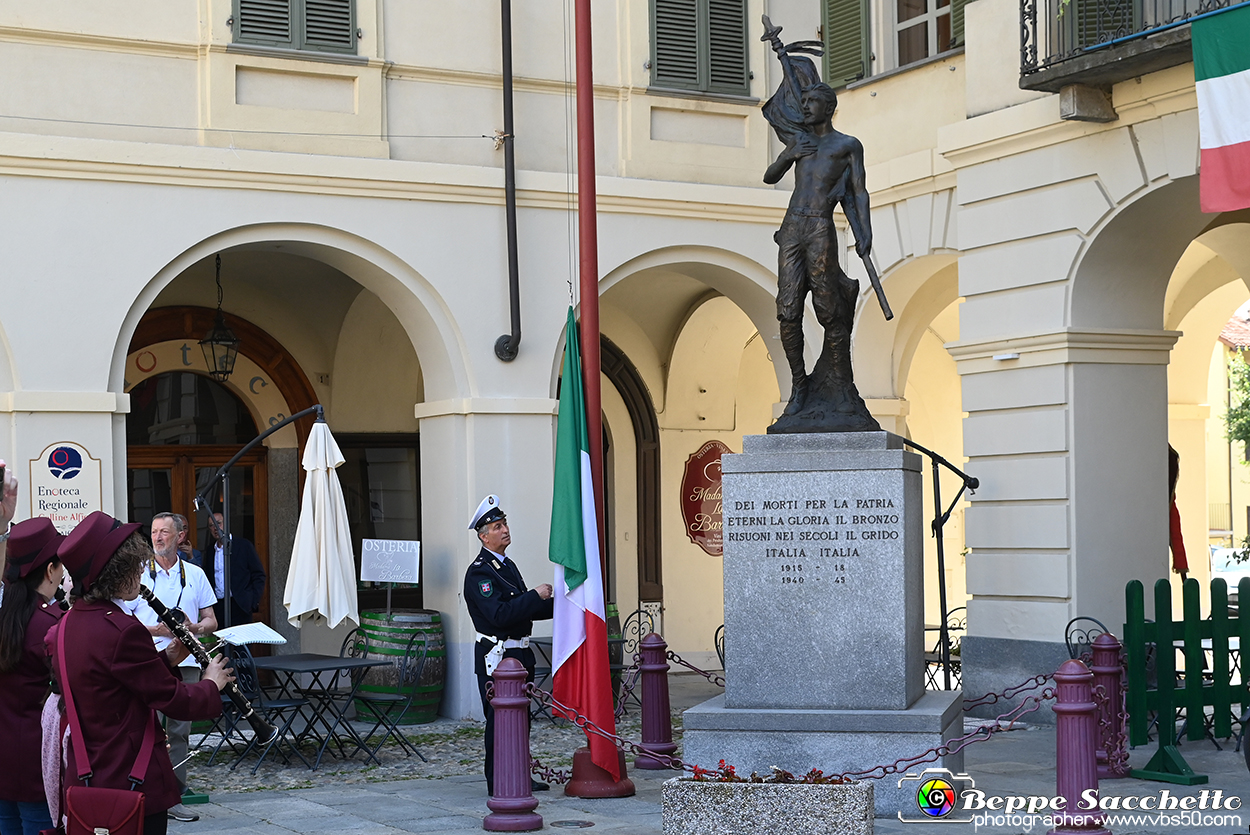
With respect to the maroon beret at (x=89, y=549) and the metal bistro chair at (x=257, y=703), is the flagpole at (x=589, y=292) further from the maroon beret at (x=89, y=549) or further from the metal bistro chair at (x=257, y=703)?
the maroon beret at (x=89, y=549)

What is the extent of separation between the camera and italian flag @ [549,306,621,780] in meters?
8.83

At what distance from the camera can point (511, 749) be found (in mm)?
7945

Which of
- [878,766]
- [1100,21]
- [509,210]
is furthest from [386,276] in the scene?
[878,766]

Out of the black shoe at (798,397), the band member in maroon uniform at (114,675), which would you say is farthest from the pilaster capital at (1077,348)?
the band member in maroon uniform at (114,675)

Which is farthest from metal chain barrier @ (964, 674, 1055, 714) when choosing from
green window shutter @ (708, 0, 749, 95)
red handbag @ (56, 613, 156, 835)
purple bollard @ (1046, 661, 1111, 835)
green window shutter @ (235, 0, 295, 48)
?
green window shutter @ (235, 0, 295, 48)

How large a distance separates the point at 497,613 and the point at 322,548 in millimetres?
3626

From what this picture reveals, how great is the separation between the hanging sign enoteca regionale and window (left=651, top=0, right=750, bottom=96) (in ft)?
14.9

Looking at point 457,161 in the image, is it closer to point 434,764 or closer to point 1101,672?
point 434,764

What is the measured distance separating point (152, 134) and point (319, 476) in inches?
116

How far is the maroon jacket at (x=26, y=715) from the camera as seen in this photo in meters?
5.22

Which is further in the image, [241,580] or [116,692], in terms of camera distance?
[241,580]

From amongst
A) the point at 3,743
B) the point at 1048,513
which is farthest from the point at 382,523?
the point at 3,743

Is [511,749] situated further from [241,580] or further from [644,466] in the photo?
[644,466]

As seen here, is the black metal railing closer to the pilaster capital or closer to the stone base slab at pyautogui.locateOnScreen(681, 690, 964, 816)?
the pilaster capital
